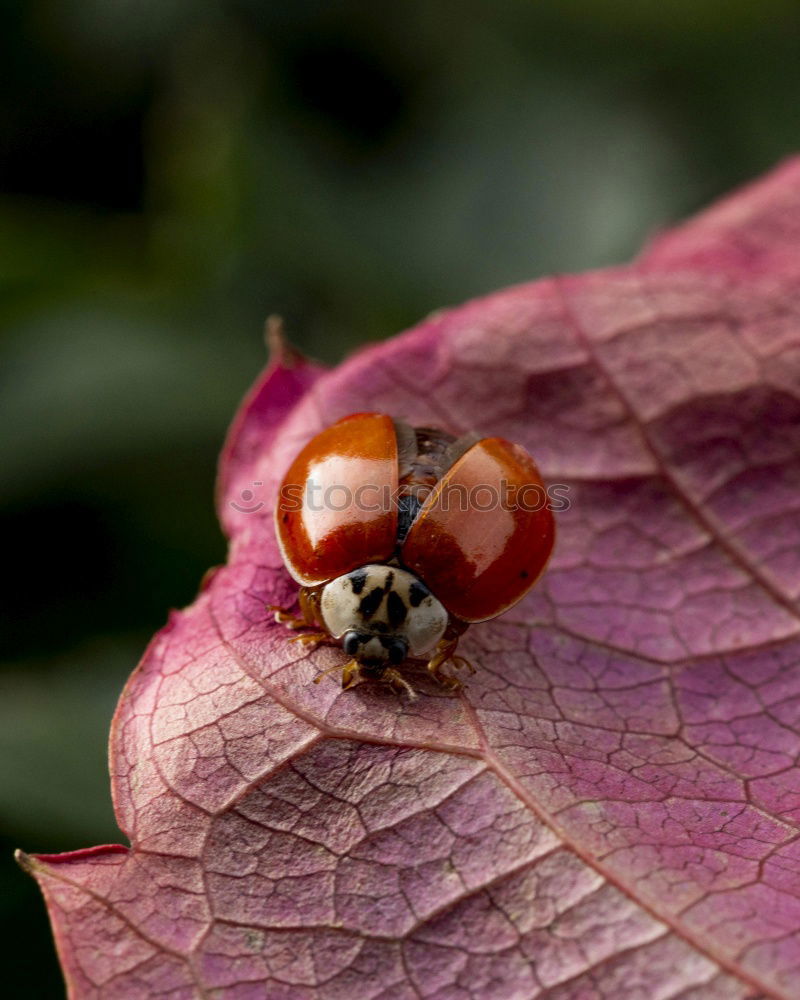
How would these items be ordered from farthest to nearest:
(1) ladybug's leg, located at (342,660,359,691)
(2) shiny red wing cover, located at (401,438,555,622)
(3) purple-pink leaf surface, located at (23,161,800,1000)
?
(2) shiny red wing cover, located at (401,438,555,622), (1) ladybug's leg, located at (342,660,359,691), (3) purple-pink leaf surface, located at (23,161,800,1000)

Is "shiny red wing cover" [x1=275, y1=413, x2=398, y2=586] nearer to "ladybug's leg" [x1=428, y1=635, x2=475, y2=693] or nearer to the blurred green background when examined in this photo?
"ladybug's leg" [x1=428, y1=635, x2=475, y2=693]

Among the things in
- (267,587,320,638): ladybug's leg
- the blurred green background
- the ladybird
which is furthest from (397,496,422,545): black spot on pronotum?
the blurred green background

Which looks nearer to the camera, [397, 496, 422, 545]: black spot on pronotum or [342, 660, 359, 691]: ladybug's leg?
[342, 660, 359, 691]: ladybug's leg

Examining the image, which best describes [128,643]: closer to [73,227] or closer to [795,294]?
[73,227]

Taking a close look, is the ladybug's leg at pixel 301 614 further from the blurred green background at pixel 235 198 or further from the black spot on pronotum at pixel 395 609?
the blurred green background at pixel 235 198

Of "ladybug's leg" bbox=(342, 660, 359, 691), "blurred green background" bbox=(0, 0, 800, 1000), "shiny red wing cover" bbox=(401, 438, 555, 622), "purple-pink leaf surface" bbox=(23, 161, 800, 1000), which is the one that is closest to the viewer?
"purple-pink leaf surface" bbox=(23, 161, 800, 1000)

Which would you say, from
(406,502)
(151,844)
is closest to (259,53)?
(406,502)

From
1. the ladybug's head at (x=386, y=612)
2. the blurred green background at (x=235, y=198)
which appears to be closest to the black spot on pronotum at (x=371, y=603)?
the ladybug's head at (x=386, y=612)
